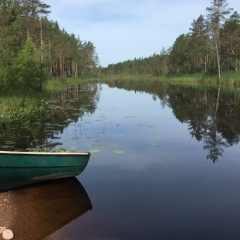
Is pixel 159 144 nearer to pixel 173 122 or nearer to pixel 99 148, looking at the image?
pixel 99 148

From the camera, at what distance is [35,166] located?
751cm

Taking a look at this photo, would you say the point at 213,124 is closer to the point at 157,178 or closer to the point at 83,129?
the point at 83,129

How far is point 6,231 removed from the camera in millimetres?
5359

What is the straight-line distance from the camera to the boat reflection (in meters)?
5.74

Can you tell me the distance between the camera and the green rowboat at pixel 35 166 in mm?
7293

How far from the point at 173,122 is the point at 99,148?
24.0ft

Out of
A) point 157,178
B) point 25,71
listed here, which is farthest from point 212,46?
point 157,178

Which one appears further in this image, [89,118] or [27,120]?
[89,118]

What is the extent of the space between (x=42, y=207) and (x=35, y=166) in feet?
4.26

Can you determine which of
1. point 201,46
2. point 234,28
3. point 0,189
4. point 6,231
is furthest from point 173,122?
point 201,46

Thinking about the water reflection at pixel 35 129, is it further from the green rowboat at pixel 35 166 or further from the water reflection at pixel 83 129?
the green rowboat at pixel 35 166

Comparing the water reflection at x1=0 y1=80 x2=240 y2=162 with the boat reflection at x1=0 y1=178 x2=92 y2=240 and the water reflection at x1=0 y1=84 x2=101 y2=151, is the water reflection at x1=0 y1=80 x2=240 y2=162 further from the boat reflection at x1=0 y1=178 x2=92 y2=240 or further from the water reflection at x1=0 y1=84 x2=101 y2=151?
the boat reflection at x1=0 y1=178 x2=92 y2=240

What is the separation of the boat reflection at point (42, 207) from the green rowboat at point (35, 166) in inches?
11.7

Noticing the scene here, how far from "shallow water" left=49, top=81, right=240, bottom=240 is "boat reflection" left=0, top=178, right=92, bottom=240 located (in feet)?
1.00
